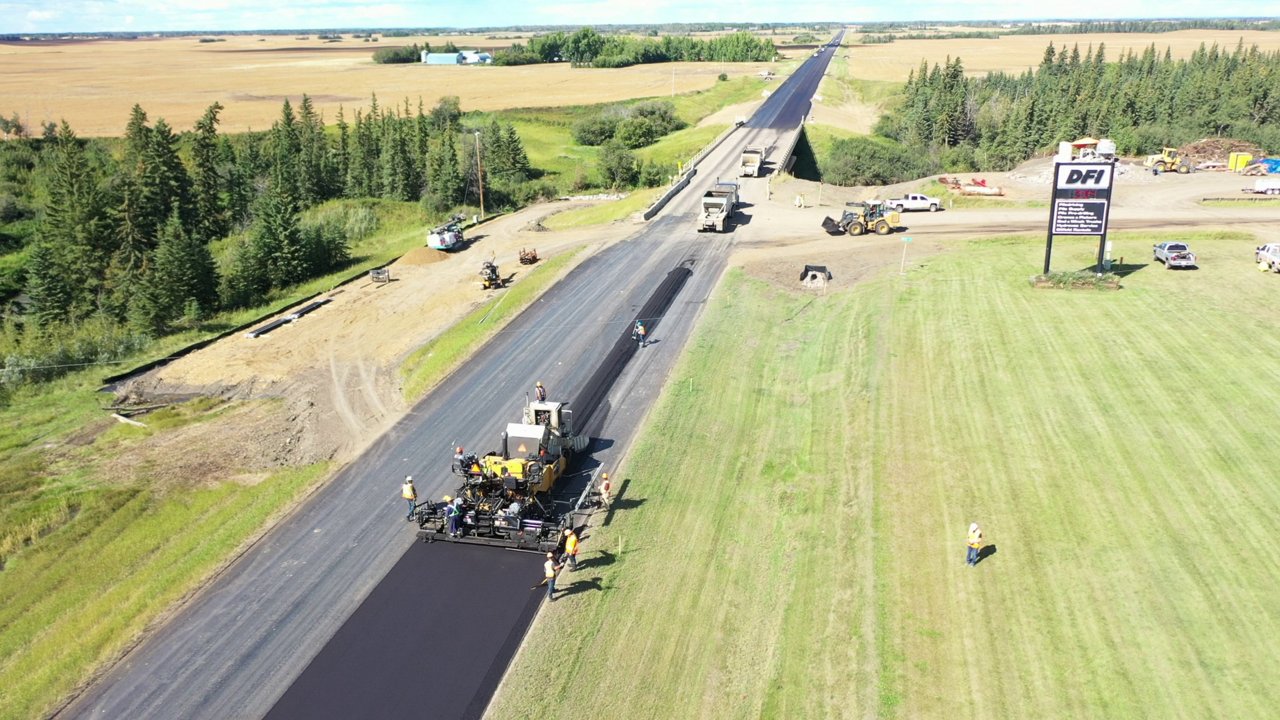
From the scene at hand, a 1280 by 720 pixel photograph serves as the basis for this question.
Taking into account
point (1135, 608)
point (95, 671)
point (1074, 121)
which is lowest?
point (95, 671)

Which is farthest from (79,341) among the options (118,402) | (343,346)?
(343,346)

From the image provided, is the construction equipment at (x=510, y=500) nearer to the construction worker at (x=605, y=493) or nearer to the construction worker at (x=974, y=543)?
the construction worker at (x=605, y=493)

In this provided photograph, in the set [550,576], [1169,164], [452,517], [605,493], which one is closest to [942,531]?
[605,493]

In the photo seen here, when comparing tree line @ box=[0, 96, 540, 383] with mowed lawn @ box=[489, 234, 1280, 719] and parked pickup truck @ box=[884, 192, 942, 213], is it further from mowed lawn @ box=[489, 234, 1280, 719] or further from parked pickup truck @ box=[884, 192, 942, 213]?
parked pickup truck @ box=[884, 192, 942, 213]

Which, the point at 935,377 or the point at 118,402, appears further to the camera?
the point at 118,402

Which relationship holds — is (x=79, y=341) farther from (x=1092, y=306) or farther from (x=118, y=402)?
(x=1092, y=306)

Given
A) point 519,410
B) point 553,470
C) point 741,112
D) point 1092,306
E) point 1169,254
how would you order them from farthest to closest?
point 741,112 < point 1169,254 < point 1092,306 < point 519,410 < point 553,470

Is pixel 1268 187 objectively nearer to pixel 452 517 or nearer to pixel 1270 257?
pixel 1270 257
